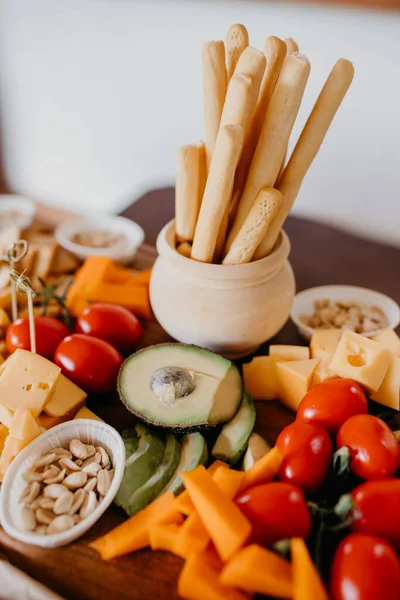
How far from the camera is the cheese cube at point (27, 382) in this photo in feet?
2.32

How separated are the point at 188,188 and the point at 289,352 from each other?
0.29 metres

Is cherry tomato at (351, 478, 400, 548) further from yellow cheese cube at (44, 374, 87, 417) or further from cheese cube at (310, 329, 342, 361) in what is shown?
yellow cheese cube at (44, 374, 87, 417)

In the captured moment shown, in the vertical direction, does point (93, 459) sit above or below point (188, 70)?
below

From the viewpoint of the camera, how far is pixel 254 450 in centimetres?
69

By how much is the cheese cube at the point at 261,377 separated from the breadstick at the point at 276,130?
0.18m

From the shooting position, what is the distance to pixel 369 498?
1.92 ft

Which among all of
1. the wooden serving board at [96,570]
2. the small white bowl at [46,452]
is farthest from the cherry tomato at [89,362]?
the wooden serving board at [96,570]

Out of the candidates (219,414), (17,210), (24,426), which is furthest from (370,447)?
(17,210)

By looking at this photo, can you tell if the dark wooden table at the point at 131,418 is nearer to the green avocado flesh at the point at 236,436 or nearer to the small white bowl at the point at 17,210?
the green avocado flesh at the point at 236,436

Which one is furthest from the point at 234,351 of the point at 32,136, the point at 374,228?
the point at 32,136

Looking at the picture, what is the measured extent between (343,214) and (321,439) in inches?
40.7

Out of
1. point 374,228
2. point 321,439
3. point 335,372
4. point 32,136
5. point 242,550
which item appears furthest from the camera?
point 32,136

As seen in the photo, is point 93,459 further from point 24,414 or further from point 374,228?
point 374,228

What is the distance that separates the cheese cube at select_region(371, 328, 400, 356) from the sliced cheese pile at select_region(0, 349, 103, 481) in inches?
17.3
